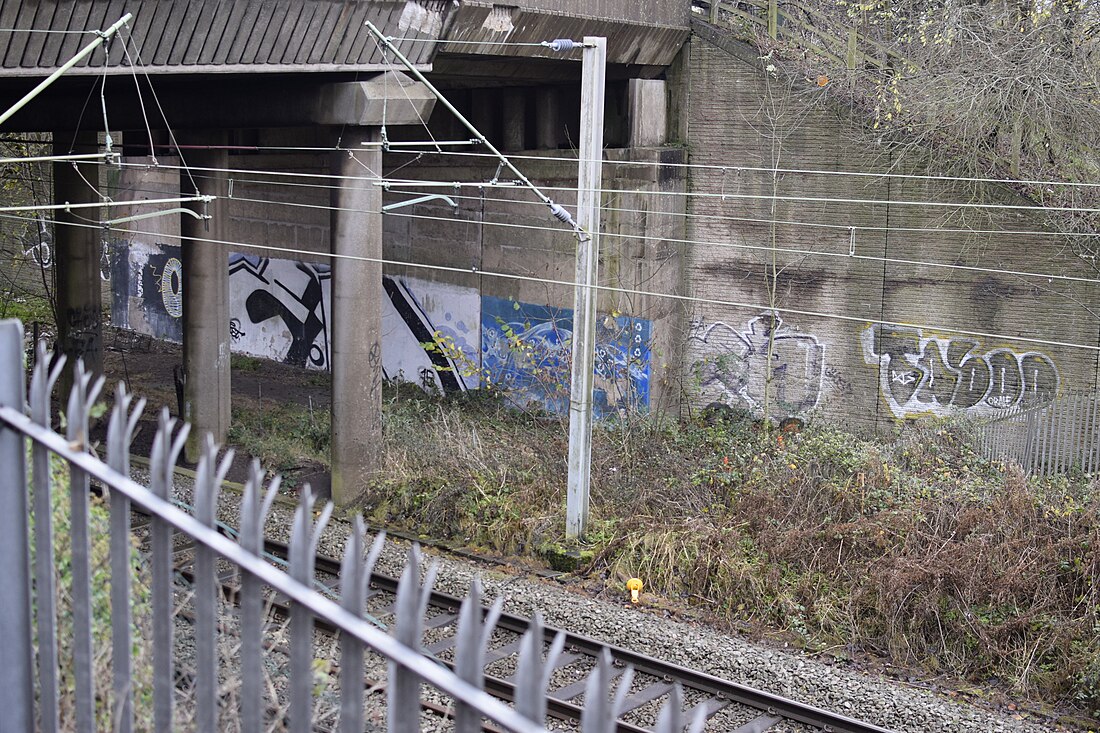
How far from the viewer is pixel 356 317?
16828 mm

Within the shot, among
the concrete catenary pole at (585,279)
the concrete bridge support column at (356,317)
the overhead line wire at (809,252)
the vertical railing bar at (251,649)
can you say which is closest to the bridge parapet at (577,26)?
the concrete bridge support column at (356,317)

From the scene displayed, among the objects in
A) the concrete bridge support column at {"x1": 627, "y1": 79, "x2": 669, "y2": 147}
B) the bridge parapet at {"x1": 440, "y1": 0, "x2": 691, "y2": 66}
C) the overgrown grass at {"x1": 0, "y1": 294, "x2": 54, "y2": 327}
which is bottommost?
the overgrown grass at {"x1": 0, "y1": 294, "x2": 54, "y2": 327}

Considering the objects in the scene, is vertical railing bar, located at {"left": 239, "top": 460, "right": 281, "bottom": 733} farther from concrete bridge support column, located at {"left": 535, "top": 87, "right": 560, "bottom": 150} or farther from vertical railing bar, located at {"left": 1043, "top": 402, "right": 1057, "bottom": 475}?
concrete bridge support column, located at {"left": 535, "top": 87, "right": 560, "bottom": 150}

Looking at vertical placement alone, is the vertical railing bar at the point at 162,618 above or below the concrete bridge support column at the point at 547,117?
below

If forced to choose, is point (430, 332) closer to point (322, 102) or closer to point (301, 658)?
point (322, 102)

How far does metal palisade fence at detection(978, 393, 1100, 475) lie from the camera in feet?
48.8

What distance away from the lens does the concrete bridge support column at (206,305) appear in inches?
766

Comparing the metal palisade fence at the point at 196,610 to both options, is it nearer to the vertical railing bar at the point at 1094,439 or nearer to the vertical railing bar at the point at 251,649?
the vertical railing bar at the point at 251,649

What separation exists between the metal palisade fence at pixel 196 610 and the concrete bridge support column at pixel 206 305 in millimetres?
16718

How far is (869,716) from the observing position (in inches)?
384

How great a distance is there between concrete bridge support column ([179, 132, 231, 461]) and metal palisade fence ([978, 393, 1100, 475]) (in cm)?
1273

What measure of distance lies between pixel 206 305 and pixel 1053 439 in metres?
13.8

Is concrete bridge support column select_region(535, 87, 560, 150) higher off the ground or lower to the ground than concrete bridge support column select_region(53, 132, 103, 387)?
higher

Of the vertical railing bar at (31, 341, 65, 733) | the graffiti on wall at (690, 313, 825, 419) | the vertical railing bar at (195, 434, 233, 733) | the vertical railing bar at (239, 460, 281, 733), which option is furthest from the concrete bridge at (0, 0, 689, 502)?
the vertical railing bar at (239, 460, 281, 733)
